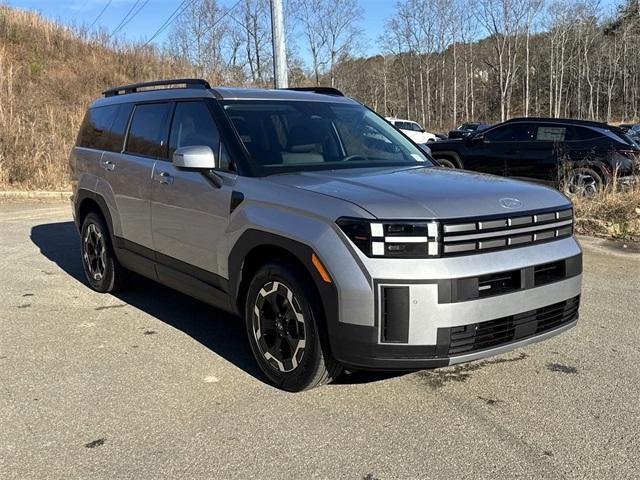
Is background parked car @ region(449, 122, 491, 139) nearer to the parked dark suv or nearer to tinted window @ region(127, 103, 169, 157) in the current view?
the parked dark suv

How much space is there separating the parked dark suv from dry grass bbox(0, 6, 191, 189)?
918 centimetres

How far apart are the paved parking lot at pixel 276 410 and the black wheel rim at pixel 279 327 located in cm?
23

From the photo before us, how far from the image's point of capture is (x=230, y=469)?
2885 mm

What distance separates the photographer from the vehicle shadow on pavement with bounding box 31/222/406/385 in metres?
4.09

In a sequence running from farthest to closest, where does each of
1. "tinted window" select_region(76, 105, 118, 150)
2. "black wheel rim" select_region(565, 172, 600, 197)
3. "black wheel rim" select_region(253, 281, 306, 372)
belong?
"black wheel rim" select_region(565, 172, 600, 197)
"tinted window" select_region(76, 105, 118, 150)
"black wheel rim" select_region(253, 281, 306, 372)

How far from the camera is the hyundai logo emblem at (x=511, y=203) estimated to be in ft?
11.2

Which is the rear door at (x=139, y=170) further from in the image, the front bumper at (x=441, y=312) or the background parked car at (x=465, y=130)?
the background parked car at (x=465, y=130)

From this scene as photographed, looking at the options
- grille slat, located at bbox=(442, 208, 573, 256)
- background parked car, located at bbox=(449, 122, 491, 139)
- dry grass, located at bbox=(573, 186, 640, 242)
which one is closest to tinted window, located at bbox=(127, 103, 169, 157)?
grille slat, located at bbox=(442, 208, 573, 256)

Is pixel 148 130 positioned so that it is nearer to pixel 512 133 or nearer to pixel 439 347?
pixel 439 347

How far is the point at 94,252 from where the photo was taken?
6.03 meters

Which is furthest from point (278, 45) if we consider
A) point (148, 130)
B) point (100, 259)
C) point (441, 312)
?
point (441, 312)

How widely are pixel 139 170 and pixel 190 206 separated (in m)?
0.94

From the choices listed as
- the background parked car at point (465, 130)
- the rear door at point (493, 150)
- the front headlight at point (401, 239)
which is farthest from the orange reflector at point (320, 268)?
the background parked car at point (465, 130)

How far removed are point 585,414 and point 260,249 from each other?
211 centimetres
